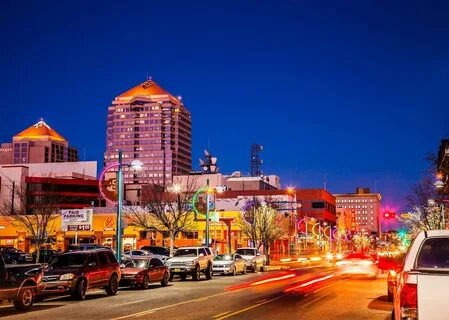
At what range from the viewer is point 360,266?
34438 millimetres

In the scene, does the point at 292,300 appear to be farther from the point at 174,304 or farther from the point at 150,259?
the point at 150,259

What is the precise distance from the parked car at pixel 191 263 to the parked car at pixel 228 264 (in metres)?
2.66

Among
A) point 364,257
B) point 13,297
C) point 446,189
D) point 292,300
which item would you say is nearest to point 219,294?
point 292,300

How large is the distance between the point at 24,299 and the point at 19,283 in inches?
22.1

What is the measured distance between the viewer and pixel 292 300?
2027 centimetres

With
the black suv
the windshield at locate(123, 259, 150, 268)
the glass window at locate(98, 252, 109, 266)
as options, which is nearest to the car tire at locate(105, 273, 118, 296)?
the black suv

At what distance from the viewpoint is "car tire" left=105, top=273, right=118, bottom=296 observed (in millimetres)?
23969

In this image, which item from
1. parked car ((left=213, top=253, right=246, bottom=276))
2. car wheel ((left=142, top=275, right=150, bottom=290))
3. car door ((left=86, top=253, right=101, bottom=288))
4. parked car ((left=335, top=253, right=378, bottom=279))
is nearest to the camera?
car door ((left=86, top=253, right=101, bottom=288))

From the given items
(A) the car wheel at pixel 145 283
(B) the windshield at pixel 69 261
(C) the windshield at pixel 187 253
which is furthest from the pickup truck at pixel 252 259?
(B) the windshield at pixel 69 261

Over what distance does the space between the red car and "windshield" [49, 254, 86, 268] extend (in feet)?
13.9

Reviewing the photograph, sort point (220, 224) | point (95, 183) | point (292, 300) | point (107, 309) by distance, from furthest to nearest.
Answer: point (95, 183) < point (220, 224) < point (292, 300) < point (107, 309)

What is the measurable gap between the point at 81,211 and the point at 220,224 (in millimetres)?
32036

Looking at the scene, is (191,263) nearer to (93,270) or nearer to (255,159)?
(93,270)

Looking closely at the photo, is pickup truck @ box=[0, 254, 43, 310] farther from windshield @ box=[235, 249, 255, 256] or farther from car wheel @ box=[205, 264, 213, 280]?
windshield @ box=[235, 249, 255, 256]
